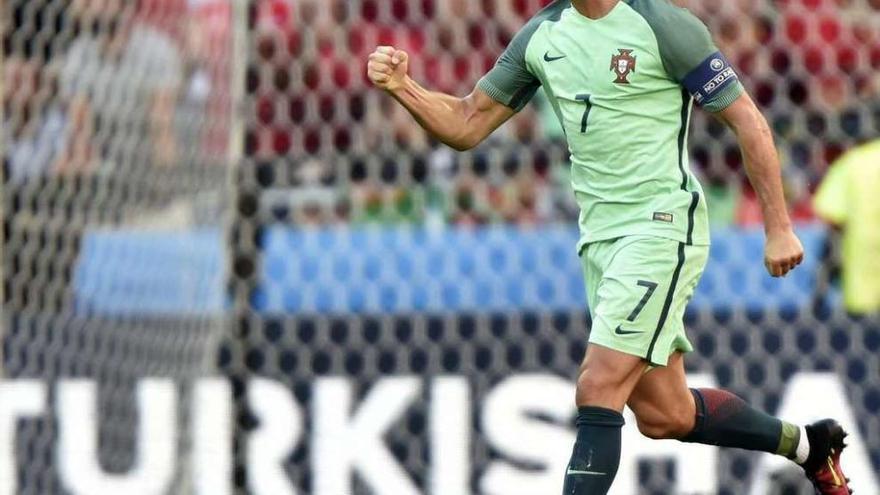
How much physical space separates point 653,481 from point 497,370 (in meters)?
0.61

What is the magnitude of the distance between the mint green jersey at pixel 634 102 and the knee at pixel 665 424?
0.46m

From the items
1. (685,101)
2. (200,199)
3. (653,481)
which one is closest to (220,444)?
(200,199)

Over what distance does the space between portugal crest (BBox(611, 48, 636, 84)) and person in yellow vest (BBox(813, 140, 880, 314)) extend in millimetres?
1911

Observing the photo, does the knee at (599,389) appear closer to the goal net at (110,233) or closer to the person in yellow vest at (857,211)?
the person in yellow vest at (857,211)

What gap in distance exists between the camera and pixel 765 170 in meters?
4.20

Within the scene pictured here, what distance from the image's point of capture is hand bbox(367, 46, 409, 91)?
438cm

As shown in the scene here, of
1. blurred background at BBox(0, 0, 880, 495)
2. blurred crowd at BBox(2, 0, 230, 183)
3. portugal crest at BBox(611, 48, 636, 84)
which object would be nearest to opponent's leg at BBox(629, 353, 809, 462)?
portugal crest at BBox(611, 48, 636, 84)

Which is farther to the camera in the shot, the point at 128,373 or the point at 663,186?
the point at 128,373

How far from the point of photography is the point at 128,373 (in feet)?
20.5

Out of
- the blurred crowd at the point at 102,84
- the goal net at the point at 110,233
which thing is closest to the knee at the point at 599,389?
the goal net at the point at 110,233

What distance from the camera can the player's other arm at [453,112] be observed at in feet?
14.9

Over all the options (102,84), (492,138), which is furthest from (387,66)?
(102,84)

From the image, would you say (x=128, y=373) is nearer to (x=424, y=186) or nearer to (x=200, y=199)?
(x=200, y=199)

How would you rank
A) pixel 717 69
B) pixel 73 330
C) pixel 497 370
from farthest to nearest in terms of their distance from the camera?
pixel 73 330 → pixel 497 370 → pixel 717 69
